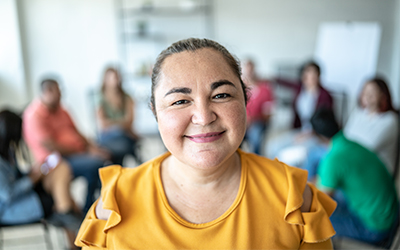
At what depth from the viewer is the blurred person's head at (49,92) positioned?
9.50 ft

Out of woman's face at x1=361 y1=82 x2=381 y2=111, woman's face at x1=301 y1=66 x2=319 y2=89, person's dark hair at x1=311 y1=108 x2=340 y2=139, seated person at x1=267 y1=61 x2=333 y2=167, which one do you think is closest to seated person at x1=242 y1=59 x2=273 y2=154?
seated person at x1=267 y1=61 x2=333 y2=167

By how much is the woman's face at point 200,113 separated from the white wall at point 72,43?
16.8 ft

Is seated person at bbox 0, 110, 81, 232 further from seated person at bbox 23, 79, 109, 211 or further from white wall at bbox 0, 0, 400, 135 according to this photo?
white wall at bbox 0, 0, 400, 135

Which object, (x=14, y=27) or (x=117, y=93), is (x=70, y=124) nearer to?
(x=117, y=93)

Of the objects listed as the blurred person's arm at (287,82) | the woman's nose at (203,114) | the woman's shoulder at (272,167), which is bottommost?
the blurred person's arm at (287,82)

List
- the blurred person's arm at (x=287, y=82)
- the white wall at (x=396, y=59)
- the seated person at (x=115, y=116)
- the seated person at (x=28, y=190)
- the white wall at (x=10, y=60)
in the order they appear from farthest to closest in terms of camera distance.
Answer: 1. the white wall at (x=396, y=59)
2. the blurred person's arm at (x=287, y=82)
3. the white wall at (x=10, y=60)
4. the seated person at (x=115, y=116)
5. the seated person at (x=28, y=190)

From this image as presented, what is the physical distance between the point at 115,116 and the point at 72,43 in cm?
275

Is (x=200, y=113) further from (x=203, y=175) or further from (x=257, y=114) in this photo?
(x=257, y=114)

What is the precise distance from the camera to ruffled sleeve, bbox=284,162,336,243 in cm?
96

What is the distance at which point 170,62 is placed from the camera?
3.15 feet

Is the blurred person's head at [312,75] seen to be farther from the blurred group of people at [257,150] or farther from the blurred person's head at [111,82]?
the blurred person's head at [111,82]

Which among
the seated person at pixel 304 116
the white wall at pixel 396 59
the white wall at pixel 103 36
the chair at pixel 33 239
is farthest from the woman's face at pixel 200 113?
the white wall at pixel 396 59

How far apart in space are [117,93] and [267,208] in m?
2.94

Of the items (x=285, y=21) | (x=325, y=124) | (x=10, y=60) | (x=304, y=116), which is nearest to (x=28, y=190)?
(x=325, y=124)
